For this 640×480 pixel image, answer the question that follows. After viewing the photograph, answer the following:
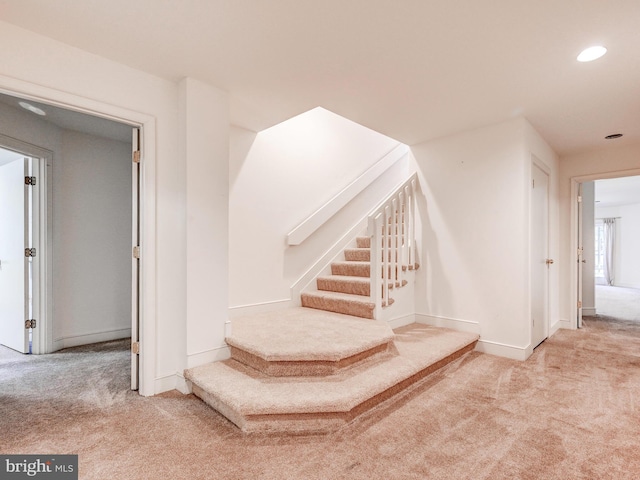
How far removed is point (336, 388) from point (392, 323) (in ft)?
→ 4.97

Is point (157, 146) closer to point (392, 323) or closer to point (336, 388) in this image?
point (336, 388)

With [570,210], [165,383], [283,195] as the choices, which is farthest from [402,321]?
[570,210]

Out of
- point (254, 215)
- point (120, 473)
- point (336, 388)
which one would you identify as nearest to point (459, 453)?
point (336, 388)

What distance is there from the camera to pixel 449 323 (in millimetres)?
3480

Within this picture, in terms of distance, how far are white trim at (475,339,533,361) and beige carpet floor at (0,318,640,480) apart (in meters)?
0.34

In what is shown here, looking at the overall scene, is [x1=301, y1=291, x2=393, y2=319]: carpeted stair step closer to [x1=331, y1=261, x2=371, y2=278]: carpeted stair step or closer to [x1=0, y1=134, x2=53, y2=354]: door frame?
[x1=331, y1=261, x2=371, y2=278]: carpeted stair step

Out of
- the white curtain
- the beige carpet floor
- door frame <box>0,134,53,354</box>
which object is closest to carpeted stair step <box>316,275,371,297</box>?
the beige carpet floor

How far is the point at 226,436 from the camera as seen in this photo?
178cm

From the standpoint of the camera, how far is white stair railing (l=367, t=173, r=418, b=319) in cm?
307

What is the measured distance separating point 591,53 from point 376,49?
136cm

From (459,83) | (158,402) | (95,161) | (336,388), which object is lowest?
(158,402)

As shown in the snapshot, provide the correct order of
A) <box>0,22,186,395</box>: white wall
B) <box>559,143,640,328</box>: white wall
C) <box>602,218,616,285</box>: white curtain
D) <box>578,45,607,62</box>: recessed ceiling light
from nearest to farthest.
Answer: <box>578,45,607,62</box>: recessed ceiling light
<box>0,22,186,395</box>: white wall
<box>559,143,640,328</box>: white wall
<box>602,218,616,285</box>: white curtain

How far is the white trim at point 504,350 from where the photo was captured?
9.93 feet

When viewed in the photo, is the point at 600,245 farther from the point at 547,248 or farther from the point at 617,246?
the point at 547,248
